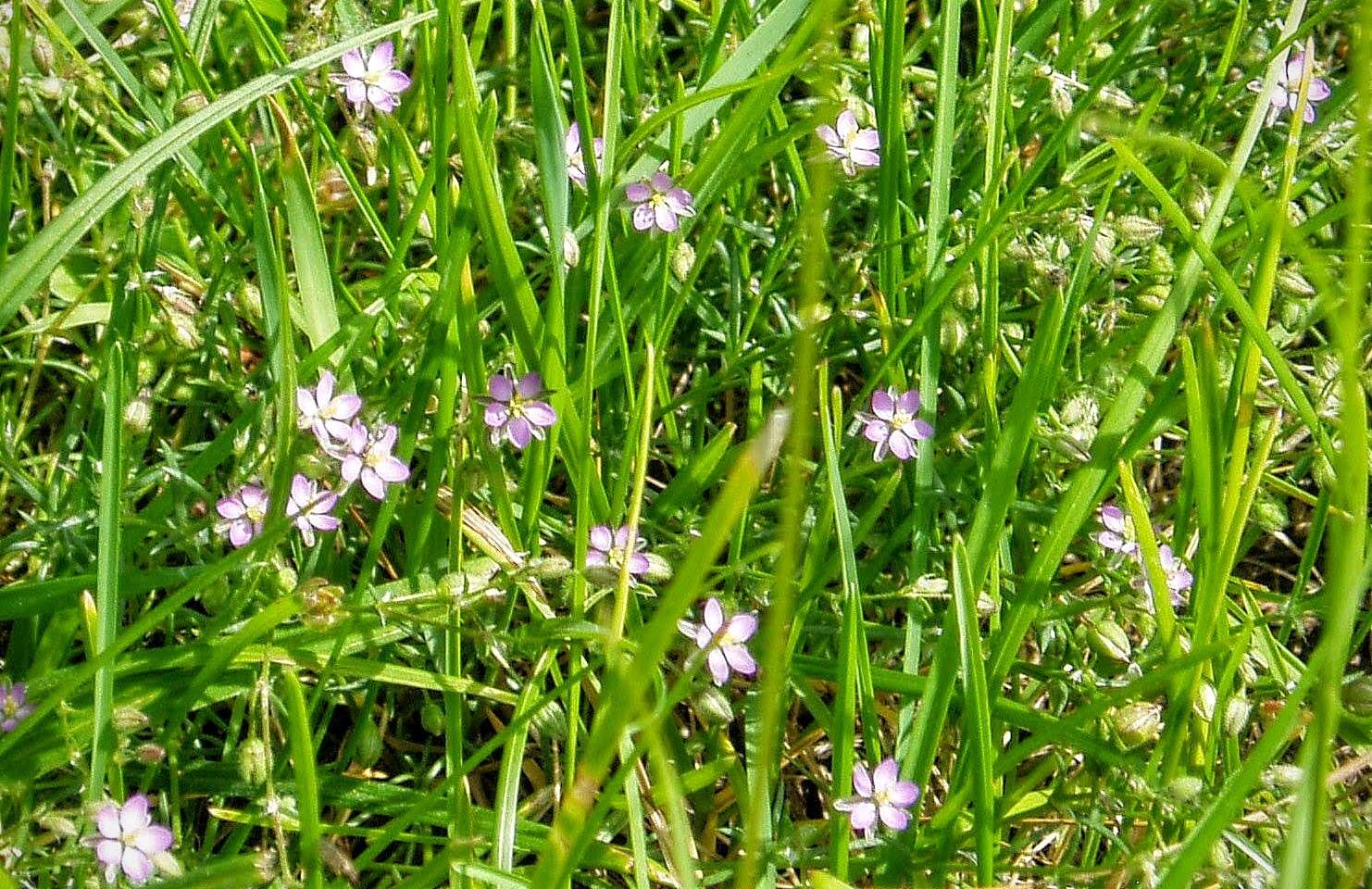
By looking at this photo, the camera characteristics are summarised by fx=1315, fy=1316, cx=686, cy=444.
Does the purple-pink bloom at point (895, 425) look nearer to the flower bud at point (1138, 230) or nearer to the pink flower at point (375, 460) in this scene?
the flower bud at point (1138, 230)

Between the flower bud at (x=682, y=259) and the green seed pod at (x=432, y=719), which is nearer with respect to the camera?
the green seed pod at (x=432, y=719)

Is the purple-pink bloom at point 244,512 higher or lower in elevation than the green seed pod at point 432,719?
higher

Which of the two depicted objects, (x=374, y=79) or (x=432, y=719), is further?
(x=374, y=79)

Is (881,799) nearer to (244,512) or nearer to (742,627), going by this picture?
(742,627)

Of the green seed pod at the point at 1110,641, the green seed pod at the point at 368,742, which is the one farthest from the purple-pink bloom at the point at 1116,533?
the green seed pod at the point at 368,742

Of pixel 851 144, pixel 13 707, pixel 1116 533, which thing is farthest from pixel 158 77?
pixel 1116 533

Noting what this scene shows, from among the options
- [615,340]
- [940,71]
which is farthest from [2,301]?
[940,71]

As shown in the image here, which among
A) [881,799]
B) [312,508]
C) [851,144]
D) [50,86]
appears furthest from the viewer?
[851,144]

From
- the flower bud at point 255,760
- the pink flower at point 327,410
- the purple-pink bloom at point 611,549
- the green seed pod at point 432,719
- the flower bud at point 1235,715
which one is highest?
the pink flower at point 327,410
